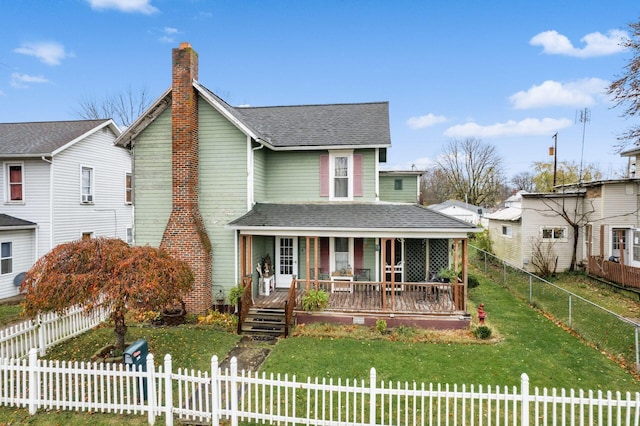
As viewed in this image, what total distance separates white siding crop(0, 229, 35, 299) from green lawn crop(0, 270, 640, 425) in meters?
7.88

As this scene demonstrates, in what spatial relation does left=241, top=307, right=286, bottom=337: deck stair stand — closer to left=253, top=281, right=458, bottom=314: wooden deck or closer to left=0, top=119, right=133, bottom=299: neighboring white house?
left=253, top=281, right=458, bottom=314: wooden deck

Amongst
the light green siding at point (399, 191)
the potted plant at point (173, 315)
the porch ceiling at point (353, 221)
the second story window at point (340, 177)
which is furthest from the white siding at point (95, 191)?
the light green siding at point (399, 191)

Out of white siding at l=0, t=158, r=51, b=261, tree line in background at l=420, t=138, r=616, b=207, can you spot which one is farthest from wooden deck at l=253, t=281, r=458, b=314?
tree line in background at l=420, t=138, r=616, b=207

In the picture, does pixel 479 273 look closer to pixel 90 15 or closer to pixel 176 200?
pixel 176 200

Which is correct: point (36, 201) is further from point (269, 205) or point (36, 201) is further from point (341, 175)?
point (341, 175)

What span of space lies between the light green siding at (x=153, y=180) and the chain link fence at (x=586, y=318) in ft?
47.0

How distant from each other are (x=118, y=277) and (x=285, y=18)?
2122 centimetres

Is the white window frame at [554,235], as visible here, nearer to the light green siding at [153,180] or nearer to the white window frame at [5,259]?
the light green siding at [153,180]

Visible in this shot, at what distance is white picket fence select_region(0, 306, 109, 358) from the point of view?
8141mm

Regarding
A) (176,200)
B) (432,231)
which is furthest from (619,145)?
(176,200)

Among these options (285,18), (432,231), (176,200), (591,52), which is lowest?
(432,231)

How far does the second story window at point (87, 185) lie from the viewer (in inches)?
726

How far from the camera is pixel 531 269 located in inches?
784

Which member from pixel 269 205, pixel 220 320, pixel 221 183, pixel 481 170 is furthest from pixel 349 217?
pixel 481 170
